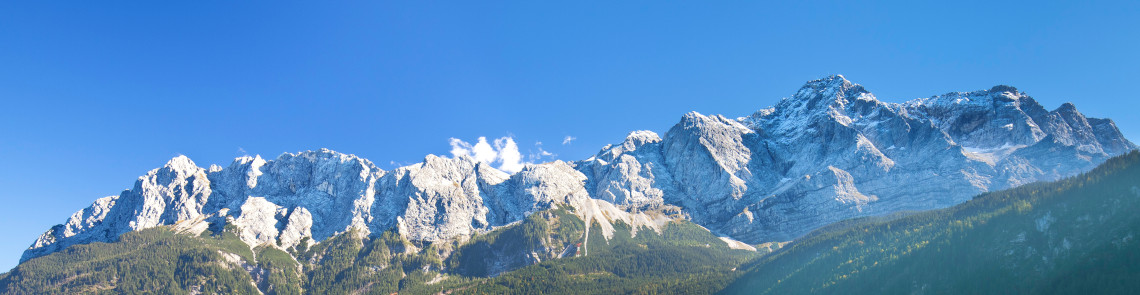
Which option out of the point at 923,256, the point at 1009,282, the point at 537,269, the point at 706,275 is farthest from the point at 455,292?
the point at 1009,282

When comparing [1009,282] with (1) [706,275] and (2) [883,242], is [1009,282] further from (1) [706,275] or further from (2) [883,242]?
(1) [706,275]

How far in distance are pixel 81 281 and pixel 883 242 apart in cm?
24943

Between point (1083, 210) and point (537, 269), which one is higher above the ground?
point (537, 269)

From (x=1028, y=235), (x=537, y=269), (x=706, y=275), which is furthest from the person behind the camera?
(x=537, y=269)

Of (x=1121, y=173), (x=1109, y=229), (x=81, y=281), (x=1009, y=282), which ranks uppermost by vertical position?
(x=81, y=281)

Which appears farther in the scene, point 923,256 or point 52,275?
point 52,275

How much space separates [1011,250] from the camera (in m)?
108

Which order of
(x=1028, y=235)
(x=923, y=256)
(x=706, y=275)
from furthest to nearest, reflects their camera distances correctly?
(x=706, y=275) → (x=923, y=256) → (x=1028, y=235)

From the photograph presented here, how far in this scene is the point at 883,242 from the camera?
5709 inches

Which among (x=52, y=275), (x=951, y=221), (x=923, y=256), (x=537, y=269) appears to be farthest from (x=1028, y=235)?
(x=52, y=275)

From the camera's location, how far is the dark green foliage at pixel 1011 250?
95750 mm

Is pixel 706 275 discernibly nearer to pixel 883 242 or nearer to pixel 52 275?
pixel 883 242

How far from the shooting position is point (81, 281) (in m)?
A: 189

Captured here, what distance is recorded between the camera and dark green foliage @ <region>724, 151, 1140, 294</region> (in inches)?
3770
